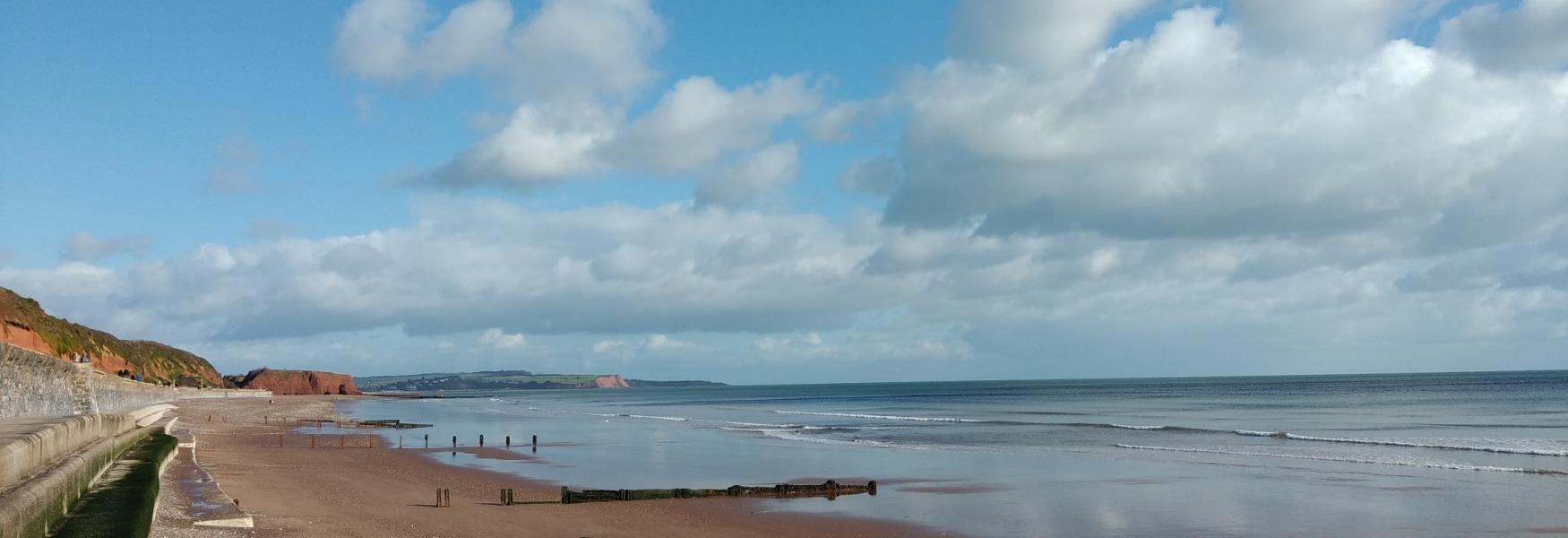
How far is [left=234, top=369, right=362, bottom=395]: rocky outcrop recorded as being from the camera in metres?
183

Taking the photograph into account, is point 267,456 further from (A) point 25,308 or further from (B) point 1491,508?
(B) point 1491,508

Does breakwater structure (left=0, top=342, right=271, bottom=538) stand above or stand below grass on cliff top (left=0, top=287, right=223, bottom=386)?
below

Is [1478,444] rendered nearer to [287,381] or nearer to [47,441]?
[47,441]

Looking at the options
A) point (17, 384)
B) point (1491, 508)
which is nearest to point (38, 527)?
point (17, 384)

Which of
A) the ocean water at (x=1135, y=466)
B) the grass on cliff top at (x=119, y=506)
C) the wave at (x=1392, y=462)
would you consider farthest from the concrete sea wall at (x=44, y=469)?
the wave at (x=1392, y=462)

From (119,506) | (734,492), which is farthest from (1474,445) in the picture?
(119,506)

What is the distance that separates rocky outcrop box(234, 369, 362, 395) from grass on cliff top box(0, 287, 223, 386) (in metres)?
26.9

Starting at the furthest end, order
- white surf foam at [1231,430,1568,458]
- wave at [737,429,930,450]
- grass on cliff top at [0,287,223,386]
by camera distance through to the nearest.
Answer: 1. grass on cliff top at [0,287,223,386]
2. wave at [737,429,930,450]
3. white surf foam at [1231,430,1568,458]

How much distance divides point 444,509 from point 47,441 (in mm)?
11261

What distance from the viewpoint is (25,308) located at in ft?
164

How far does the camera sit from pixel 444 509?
75.2ft

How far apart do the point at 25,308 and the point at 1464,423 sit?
6860 centimetres

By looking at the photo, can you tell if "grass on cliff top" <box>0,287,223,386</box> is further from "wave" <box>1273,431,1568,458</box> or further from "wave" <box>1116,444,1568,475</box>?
"wave" <box>1273,431,1568,458</box>

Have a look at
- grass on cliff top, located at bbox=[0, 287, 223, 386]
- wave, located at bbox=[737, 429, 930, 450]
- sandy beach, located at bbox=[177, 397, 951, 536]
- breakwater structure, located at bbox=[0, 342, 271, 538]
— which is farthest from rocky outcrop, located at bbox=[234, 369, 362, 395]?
breakwater structure, located at bbox=[0, 342, 271, 538]
